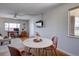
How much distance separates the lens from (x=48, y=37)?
2.14 metres

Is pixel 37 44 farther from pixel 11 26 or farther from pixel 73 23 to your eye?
pixel 73 23

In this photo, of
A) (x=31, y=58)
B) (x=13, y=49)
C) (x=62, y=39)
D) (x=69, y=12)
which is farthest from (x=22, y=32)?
(x=69, y=12)

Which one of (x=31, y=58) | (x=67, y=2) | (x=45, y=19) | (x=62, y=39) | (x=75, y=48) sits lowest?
(x=31, y=58)

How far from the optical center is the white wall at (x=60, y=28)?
2.00 meters

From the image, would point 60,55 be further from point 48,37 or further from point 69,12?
point 69,12

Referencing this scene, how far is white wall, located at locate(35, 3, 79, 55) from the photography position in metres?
2.00

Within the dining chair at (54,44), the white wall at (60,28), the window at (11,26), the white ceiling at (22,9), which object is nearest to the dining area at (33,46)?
the dining chair at (54,44)

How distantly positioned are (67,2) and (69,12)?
0.61ft

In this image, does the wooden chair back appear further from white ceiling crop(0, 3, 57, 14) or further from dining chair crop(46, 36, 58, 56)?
white ceiling crop(0, 3, 57, 14)

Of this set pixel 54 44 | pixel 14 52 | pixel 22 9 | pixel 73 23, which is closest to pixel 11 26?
pixel 22 9

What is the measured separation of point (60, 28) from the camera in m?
2.11

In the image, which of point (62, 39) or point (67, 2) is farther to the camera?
point (62, 39)

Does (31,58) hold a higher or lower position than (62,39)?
lower

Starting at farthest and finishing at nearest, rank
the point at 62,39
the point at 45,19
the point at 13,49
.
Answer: the point at 45,19 < the point at 62,39 < the point at 13,49
